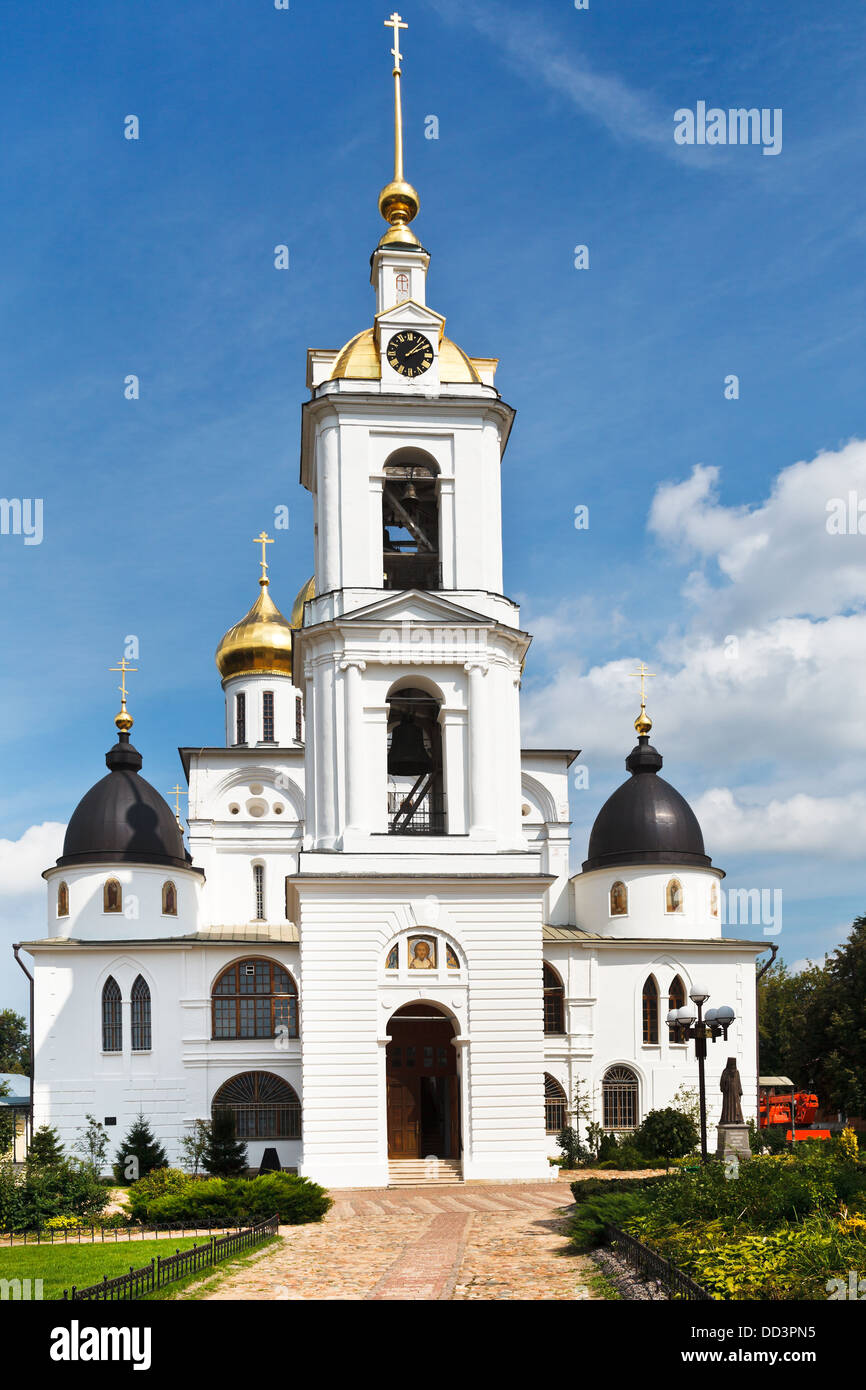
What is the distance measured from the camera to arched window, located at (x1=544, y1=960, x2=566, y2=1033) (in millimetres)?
38719

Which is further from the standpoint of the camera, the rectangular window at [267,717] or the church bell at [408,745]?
the rectangular window at [267,717]

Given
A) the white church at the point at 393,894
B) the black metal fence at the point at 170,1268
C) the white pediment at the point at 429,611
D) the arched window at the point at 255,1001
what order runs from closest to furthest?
the black metal fence at the point at 170,1268 < the white church at the point at 393,894 < the white pediment at the point at 429,611 < the arched window at the point at 255,1001

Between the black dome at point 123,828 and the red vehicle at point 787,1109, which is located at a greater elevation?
the black dome at point 123,828

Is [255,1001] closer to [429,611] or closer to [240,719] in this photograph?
[240,719]

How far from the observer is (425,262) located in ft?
106

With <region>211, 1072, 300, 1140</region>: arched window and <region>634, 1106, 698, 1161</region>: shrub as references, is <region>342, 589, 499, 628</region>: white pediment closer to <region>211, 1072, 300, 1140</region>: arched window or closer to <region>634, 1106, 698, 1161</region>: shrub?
<region>634, 1106, 698, 1161</region>: shrub

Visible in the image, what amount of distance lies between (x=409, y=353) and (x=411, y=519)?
3606 mm

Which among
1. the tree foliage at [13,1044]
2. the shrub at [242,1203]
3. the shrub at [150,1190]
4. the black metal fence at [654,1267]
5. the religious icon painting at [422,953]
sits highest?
the religious icon painting at [422,953]

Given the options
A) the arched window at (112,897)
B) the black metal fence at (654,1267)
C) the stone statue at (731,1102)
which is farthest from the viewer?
the arched window at (112,897)

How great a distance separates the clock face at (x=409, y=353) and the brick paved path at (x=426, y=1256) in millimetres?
17153

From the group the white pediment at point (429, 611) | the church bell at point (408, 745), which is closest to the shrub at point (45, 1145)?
the church bell at point (408, 745)

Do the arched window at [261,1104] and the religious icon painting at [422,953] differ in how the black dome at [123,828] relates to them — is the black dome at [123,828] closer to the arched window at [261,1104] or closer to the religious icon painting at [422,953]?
the arched window at [261,1104]

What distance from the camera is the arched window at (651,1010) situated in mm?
38625
